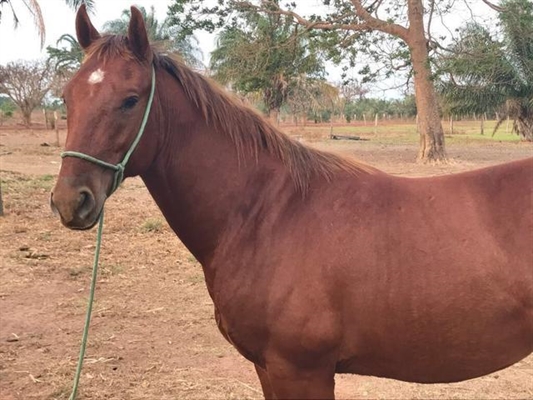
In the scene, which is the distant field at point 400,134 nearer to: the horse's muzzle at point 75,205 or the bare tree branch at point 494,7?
the bare tree branch at point 494,7

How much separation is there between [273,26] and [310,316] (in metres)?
18.0

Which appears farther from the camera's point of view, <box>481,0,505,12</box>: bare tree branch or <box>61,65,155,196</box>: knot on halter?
<box>481,0,505,12</box>: bare tree branch

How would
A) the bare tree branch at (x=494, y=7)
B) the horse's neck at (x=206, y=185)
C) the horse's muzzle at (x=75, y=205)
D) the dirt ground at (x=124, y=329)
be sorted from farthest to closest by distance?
the bare tree branch at (x=494, y=7), the dirt ground at (x=124, y=329), the horse's neck at (x=206, y=185), the horse's muzzle at (x=75, y=205)

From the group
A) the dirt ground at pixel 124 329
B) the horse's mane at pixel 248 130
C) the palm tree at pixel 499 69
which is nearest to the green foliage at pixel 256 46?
the palm tree at pixel 499 69

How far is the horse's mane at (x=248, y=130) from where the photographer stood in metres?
2.15

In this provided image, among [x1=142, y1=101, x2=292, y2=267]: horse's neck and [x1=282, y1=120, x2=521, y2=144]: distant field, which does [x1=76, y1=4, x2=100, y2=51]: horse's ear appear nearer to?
[x1=142, y1=101, x2=292, y2=267]: horse's neck

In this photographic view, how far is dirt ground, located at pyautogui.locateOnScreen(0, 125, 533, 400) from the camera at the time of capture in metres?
3.39

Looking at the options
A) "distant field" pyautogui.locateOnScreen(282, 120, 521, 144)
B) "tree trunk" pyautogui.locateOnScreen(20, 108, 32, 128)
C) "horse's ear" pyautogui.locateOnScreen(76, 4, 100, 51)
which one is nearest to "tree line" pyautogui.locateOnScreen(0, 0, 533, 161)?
"distant field" pyautogui.locateOnScreen(282, 120, 521, 144)

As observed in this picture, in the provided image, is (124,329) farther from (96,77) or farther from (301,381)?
(96,77)

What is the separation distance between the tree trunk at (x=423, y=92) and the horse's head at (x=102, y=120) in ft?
51.6

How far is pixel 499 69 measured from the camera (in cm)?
1936

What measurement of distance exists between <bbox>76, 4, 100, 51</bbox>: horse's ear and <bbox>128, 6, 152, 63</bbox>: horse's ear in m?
0.23

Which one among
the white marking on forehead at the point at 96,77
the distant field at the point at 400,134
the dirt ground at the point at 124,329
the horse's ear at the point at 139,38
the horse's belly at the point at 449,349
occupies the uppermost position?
the horse's ear at the point at 139,38

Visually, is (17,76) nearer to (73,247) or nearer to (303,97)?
(303,97)
